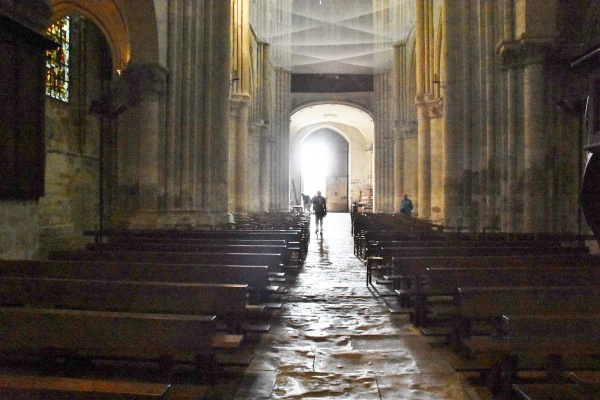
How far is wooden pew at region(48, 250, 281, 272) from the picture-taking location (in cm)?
661

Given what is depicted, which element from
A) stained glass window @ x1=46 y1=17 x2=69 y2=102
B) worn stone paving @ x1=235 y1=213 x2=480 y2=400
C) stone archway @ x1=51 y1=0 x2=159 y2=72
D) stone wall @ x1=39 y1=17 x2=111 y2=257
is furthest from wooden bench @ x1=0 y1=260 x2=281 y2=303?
stained glass window @ x1=46 y1=17 x2=69 y2=102

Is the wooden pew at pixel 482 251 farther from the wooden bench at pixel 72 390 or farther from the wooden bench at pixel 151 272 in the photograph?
the wooden bench at pixel 72 390

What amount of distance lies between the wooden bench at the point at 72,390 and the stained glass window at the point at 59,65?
13946 mm

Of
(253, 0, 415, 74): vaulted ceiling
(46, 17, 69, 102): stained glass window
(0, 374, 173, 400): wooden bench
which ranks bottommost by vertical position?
(0, 374, 173, 400): wooden bench

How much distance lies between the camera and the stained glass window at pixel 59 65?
15133mm

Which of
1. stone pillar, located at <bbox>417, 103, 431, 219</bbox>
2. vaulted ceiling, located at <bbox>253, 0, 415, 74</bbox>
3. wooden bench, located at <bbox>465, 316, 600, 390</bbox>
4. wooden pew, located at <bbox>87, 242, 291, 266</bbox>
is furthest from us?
vaulted ceiling, located at <bbox>253, 0, 415, 74</bbox>

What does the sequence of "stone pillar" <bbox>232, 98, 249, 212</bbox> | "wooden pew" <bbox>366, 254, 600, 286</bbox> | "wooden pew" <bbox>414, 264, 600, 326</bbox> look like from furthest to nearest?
"stone pillar" <bbox>232, 98, 249, 212</bbox>, "wooden pew" <bbox>366, 254, 600, 286</bbox>, "wooden pew" <bbox>414, 264, 600, 326</bbox>

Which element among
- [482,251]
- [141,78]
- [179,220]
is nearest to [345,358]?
[482,251]

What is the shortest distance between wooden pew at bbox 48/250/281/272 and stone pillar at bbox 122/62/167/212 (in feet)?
23.4

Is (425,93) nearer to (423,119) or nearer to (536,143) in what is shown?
(423,119)

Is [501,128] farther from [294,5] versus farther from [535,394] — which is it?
[294,5]

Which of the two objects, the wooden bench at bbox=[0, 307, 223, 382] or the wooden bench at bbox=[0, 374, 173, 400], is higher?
the wooden bench at bbox=[0, 307, 223, 382]

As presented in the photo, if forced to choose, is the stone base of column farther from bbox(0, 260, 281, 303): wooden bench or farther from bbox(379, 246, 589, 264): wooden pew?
bbox(0, 260, 281, 303): wooden bench

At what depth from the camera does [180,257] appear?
262 inches
